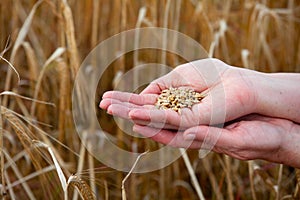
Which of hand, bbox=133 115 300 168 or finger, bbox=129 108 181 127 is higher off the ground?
finger, bbox=129 108 181 127

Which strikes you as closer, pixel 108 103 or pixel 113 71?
pixel 108 103

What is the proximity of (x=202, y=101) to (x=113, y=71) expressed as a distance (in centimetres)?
74

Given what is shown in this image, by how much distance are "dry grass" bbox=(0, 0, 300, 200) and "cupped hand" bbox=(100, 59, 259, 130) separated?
7.9 inches

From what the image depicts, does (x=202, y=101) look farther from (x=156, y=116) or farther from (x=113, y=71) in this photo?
(x=113, y=71)

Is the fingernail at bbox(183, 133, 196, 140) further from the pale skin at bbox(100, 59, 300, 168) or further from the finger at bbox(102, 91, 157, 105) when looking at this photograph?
the finger at bbox(102, 91, 157, 105)

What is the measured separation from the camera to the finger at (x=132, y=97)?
115 cm

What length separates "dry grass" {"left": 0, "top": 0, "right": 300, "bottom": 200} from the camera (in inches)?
55.6

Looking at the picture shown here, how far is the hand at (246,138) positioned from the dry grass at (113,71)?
0.44 feet

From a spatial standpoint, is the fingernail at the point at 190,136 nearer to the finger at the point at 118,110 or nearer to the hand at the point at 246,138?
the hand at the point at 246,138

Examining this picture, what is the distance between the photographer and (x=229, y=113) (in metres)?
1.15

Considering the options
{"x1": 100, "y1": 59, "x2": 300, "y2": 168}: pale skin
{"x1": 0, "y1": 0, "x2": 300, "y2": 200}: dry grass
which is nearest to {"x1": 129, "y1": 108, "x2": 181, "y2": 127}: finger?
{"x1": 100, "y1": 59, "x2": 300, "y2": 168}: pale skin

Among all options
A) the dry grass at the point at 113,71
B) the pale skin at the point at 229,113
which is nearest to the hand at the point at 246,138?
the pale skin at the point at 229,113

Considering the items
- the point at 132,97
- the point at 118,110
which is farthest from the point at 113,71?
the point at 118,110

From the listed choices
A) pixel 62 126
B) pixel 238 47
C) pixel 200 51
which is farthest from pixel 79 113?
pixel 238 47
